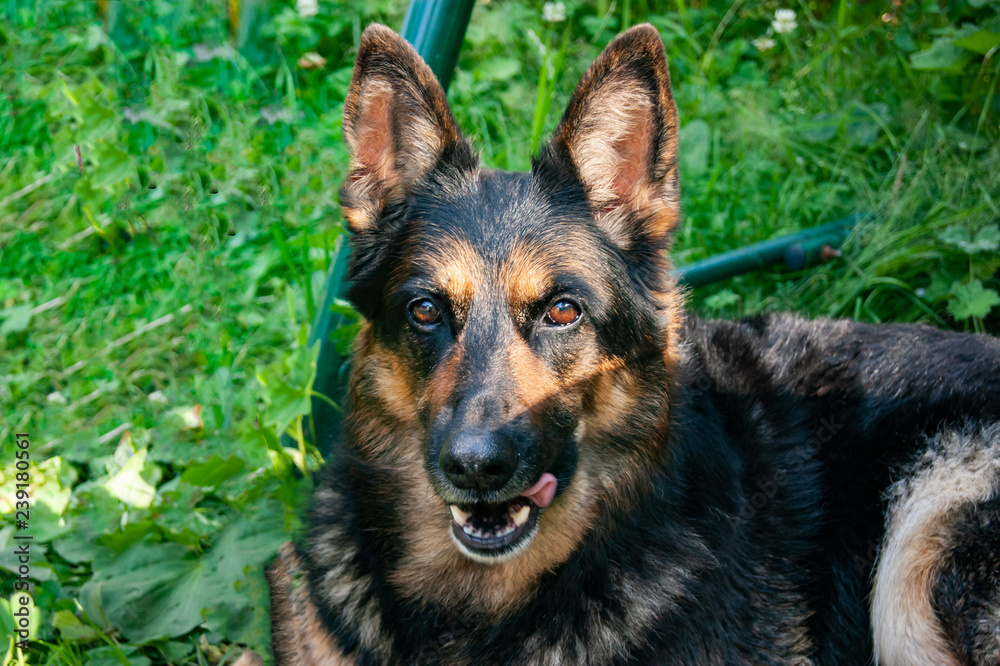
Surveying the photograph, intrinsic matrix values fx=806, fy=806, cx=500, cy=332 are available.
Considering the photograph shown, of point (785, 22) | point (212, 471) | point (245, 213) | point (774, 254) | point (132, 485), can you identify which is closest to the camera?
point (212, 471)

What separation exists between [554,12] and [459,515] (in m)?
4.61

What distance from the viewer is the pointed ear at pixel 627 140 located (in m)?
2.60

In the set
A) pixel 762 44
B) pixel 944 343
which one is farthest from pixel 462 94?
pixel 944 343

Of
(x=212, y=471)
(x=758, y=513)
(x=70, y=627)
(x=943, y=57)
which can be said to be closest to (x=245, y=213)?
(x=212, y=471)

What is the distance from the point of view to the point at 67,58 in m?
5.69

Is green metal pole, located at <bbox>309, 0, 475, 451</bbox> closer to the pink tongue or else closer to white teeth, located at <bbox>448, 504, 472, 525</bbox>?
white teeth, located at <bbox>448, 504, 472, 525</bbox>

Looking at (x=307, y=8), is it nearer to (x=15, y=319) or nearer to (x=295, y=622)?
(x=15, y=319)

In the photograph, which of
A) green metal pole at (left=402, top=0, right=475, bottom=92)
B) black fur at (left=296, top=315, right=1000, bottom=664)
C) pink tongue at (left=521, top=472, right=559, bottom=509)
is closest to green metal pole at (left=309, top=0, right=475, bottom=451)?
green metal pole at (left=402, top=0, right=475, bottom=92)

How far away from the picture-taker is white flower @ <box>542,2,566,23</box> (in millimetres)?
6004

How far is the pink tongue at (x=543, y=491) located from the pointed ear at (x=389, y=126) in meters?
1.09

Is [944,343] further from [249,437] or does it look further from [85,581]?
[85,581]

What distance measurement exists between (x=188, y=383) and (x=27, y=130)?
95.7 inches

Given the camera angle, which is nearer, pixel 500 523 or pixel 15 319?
pixel 500 523

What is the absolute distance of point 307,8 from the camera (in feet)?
19.3
